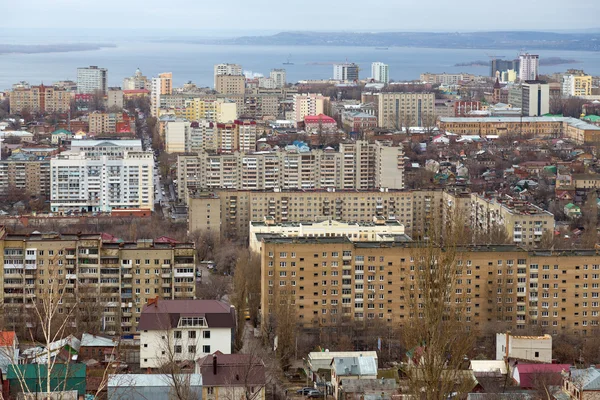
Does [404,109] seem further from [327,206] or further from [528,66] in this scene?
[528,66]

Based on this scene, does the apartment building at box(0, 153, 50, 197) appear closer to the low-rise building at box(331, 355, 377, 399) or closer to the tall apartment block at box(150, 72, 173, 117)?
the low-rise building at box(331, 355, 377, 399)

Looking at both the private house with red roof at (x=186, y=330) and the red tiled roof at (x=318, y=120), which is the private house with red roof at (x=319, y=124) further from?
the private house with red roof at (x=186, y=330)

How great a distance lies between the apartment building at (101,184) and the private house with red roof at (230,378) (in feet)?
32.5

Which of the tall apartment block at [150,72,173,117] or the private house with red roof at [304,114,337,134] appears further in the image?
the tall apartment block at [150,72,173,117]

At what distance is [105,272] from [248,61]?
220ft

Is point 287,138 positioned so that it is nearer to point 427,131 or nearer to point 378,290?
point 427,131

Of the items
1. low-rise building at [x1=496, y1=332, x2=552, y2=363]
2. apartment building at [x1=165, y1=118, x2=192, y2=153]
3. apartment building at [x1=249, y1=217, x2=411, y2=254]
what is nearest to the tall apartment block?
apartment building at [x1=165, y1=118, x2=192, y2=153]

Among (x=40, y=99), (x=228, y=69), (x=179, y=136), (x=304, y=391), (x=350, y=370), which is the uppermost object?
(x=228, y=69)

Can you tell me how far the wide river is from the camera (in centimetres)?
6134

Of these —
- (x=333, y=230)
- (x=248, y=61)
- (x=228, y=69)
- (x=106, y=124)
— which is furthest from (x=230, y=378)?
(x=248, y=61)

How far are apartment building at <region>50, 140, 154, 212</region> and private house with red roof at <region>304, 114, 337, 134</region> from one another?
9.03 metres

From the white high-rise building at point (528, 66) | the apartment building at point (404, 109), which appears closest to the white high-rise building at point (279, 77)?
the white high-rise building at point (528, 66)

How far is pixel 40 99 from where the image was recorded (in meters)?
31.8

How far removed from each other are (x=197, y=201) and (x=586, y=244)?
4.36 metres
